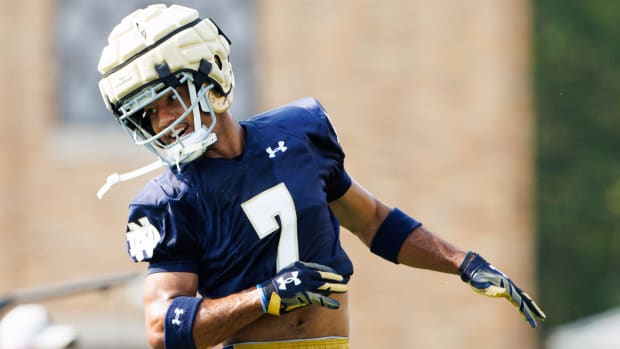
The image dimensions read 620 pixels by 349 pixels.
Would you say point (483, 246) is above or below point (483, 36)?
below

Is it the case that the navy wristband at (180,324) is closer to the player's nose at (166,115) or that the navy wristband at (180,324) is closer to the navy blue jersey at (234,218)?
the navy blue jersey at (234,218)

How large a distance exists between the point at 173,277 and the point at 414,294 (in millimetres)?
7713

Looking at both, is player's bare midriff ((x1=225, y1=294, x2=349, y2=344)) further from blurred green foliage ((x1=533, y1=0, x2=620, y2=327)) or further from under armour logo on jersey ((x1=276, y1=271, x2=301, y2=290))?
blurred green foliage ((x1=533, y1=0, x2=620, y2=327))

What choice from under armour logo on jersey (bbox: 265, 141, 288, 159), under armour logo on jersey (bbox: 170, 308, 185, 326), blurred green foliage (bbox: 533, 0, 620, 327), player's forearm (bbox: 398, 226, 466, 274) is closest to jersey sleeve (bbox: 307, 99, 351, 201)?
under armour logo on jersey (bbox: 265, 141, 288, 159)

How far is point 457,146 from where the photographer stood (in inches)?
460

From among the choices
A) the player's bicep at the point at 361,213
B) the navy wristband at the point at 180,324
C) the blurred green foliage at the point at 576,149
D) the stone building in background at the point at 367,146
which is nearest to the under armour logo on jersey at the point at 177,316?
the navy wristband at the point at 180,324

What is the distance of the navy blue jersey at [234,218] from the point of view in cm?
413

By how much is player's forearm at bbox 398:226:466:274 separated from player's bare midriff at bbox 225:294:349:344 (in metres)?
0.47

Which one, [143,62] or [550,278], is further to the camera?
[550,278]

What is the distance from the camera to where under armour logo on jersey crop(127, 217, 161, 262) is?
4.11 m

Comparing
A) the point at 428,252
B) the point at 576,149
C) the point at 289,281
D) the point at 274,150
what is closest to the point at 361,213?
the point at 428,252

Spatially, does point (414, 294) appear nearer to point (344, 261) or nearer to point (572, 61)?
point (344, 261)

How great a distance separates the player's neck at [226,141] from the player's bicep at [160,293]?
0.44m

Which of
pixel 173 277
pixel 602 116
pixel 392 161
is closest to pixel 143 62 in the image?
pixel 173 277
